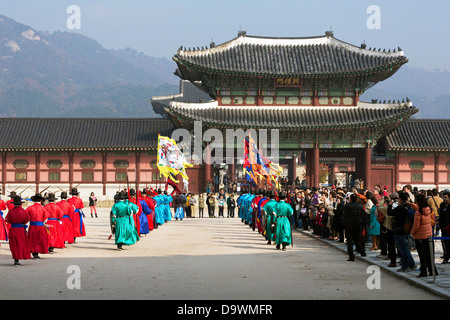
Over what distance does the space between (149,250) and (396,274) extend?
7331 mm

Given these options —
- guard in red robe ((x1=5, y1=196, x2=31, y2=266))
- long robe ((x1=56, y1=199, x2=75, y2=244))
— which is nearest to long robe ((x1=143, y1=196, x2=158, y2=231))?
long robe ((x1=56, y1=199, x2=75, y2=244))

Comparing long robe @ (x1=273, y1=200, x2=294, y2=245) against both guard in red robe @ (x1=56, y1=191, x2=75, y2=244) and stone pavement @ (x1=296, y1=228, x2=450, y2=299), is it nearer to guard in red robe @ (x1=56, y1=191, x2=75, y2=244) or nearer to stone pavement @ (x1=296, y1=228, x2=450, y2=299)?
stone pavement @ (x1=296, y1=228, x2=450, y2=299)

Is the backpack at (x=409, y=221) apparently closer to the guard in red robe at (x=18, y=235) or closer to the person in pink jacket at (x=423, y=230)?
the person in pink jacket at (x=423, y=230)

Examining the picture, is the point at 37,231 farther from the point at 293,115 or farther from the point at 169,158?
the point at 293,115

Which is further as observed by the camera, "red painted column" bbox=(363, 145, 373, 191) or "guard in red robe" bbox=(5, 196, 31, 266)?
"red painted column" bbox=(363, 145, 373, 191)

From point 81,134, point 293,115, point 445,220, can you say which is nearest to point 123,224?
point 445,220

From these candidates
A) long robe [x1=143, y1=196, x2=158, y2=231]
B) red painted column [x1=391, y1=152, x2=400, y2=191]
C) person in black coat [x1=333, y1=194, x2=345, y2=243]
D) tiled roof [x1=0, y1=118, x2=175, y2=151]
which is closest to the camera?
person in black coat [x1=333, y1=194, x2=345, y2=243]

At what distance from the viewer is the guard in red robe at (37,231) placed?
50.1 ft

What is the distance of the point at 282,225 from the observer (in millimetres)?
17375

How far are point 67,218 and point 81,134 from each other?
84.5 ft

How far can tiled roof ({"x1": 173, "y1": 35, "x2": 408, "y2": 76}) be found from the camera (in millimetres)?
40469

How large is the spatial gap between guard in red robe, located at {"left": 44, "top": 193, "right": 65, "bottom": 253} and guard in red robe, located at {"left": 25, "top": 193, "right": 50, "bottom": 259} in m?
1.11

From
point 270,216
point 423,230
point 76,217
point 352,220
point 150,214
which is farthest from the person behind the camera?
point 150,214
